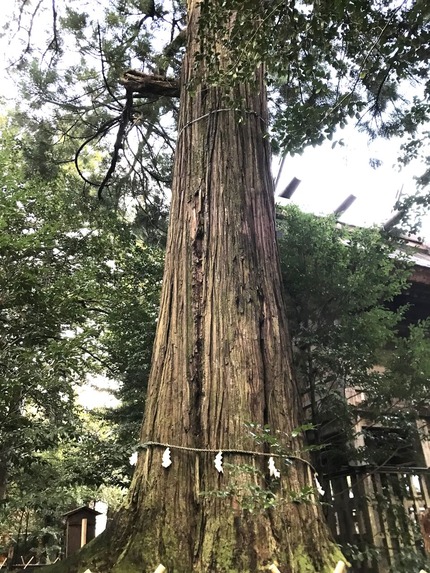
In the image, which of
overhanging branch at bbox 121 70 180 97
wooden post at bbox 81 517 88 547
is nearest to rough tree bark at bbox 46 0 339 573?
overhanging branch at bbox 121 70 180 97

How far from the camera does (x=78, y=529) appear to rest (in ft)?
15.3

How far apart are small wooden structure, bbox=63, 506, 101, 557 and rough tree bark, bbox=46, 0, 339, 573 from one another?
→ 9.94ft

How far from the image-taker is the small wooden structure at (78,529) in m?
4.48

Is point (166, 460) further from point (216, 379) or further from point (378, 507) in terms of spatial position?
point (378, 507)

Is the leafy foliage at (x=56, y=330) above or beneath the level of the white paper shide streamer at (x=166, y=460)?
above

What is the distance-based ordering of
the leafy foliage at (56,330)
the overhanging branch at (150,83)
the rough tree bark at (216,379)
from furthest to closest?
the leafy foliage at (56,330)
the overhanging branch at (150,83)
the rough tree bark at (216,379)

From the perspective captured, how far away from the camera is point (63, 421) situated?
4.55m

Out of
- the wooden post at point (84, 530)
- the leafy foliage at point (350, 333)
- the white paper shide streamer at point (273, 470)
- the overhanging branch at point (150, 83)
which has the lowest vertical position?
the wooden post at point (84, 530)

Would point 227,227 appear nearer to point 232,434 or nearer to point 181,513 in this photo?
point 232,434

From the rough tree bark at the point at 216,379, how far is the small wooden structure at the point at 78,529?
9.94 feet

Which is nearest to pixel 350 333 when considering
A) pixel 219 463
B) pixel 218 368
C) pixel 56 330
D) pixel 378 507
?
pixel 378 507

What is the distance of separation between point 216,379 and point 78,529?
3.44 m

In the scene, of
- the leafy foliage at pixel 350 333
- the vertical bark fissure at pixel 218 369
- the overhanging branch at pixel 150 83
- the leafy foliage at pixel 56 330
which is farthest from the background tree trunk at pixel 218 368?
the leafy foliage at pixel 56 330

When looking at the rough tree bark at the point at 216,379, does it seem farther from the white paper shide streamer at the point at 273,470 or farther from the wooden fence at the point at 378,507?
the wooden fence at the point at 378,507
